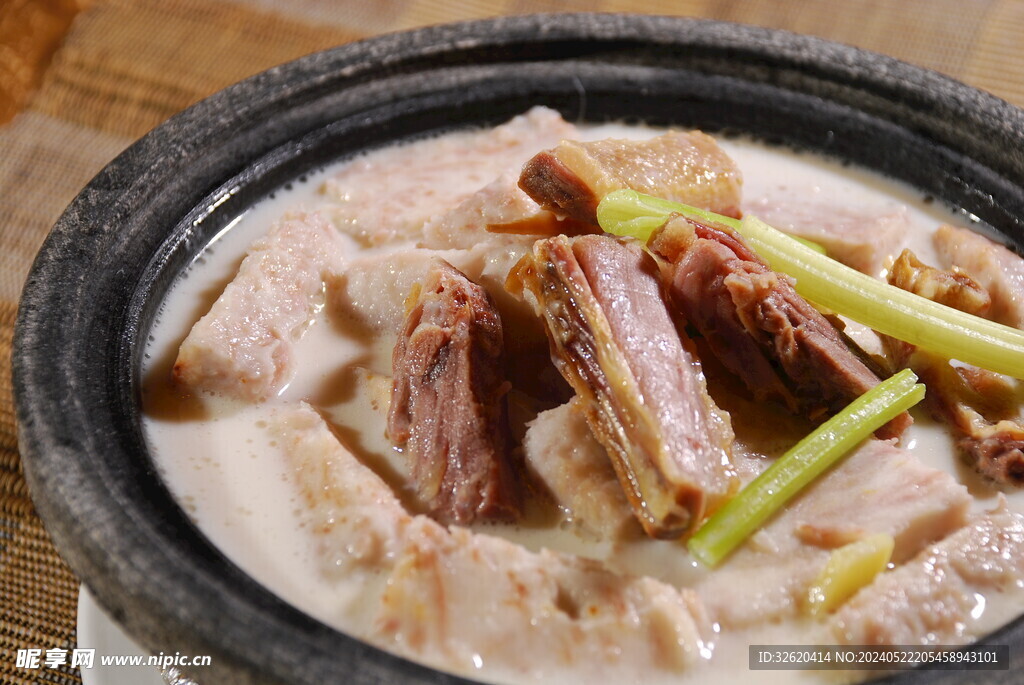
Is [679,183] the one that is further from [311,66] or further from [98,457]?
[98,457]

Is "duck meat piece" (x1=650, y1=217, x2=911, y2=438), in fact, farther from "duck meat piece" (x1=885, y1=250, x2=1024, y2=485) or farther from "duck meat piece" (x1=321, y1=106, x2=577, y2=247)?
"duck meat piece" (x1=321, y1=106, x2=577, y2=247)

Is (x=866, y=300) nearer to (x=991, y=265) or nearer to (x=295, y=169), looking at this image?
(x=991, y=265)

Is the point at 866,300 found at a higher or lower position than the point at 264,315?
higher

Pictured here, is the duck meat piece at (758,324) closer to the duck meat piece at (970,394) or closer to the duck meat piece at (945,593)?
the duck meat piece at (970,394)

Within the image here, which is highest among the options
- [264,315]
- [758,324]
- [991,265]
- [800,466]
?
[991,265]

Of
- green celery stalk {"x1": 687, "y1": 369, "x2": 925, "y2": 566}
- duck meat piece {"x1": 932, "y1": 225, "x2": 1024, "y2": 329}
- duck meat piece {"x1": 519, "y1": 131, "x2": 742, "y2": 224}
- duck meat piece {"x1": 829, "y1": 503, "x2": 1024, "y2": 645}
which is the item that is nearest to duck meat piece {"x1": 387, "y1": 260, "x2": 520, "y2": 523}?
duck meat piece {"x1": 519, "y1": 131, "x2": 742, "y2": 224}

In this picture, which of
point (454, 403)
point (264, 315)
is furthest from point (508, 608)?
point (264, 315)
